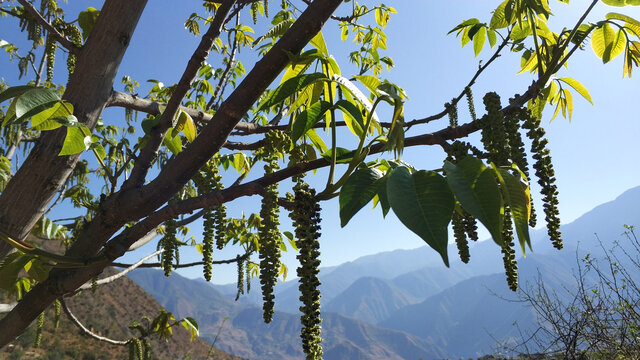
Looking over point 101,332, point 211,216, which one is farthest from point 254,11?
point 101,332

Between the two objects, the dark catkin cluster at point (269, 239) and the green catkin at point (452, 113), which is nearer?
the dark catkin cluster at point (269, 239)

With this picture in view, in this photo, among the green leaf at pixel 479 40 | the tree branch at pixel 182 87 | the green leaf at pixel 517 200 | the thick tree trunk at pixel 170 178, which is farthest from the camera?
the green leaf at pixel 479 40

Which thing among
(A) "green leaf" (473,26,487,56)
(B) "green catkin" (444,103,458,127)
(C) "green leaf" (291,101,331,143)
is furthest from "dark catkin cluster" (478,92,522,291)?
(A) "green leaf" (473,26,487,56)

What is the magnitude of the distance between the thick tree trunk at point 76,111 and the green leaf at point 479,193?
62.2 inches

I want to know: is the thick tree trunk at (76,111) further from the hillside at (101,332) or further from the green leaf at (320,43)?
the hillside at (101,332)

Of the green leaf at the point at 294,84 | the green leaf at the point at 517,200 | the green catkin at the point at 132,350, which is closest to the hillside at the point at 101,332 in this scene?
the green catkin at the point at 132,350

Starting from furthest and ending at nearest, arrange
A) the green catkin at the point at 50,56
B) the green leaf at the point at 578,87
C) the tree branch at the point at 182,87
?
the green catkin at the point at 50,56, the green leaf at the point at 578,87, the tree branch at the point at 182,87

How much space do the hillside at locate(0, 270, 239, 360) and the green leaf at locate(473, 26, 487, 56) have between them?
10.8 m

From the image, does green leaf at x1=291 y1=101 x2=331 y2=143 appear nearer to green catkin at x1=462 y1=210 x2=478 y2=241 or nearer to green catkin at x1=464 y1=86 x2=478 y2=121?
green catkin at x1=462 y1=210 x2=478 y2=241

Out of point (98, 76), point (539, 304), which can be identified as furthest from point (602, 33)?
point (539, 304)

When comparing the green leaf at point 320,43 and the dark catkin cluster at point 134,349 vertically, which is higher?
the green leaf at point 320,43

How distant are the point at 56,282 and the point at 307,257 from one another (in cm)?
105

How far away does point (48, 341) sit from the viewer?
26.5 m

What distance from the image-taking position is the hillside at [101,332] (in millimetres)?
25422
